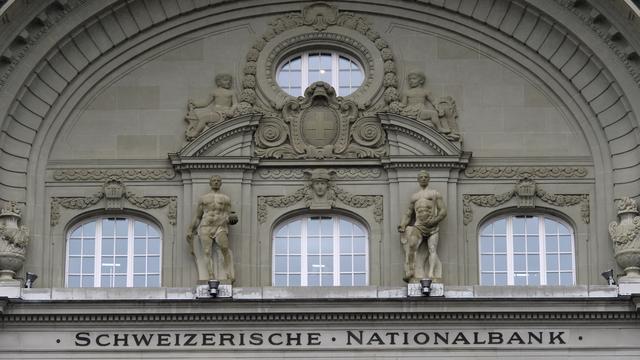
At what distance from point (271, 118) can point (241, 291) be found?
4.15 meters

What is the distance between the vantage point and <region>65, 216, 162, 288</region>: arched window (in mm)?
54750

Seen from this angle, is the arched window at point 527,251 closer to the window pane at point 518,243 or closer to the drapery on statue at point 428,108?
the window pane at point 518,243

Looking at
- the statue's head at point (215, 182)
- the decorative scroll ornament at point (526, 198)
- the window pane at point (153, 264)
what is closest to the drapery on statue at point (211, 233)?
the statue's head at point (215, 182)

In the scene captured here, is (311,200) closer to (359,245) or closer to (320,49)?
(359,245)

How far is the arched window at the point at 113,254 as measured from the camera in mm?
54750

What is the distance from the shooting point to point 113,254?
5497 cm

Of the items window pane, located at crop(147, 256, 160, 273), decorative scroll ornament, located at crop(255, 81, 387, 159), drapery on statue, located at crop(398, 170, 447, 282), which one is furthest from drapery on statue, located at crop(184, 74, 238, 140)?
drapery on statue, located at crop(398, 170, 447, 282)

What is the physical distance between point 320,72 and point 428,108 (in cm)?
245

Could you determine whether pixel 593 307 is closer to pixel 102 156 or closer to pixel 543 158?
pixel 543 158

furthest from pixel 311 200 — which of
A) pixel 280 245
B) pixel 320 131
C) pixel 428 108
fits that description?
pixel 428 108

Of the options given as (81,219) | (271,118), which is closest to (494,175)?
(271,118)

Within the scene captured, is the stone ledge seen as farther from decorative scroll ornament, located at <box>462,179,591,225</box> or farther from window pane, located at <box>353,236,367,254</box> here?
decorative scroll ornament, located at <box>462,179,591,225</box>

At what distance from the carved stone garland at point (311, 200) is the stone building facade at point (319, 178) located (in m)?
0.06

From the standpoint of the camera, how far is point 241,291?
53344 millimetres
